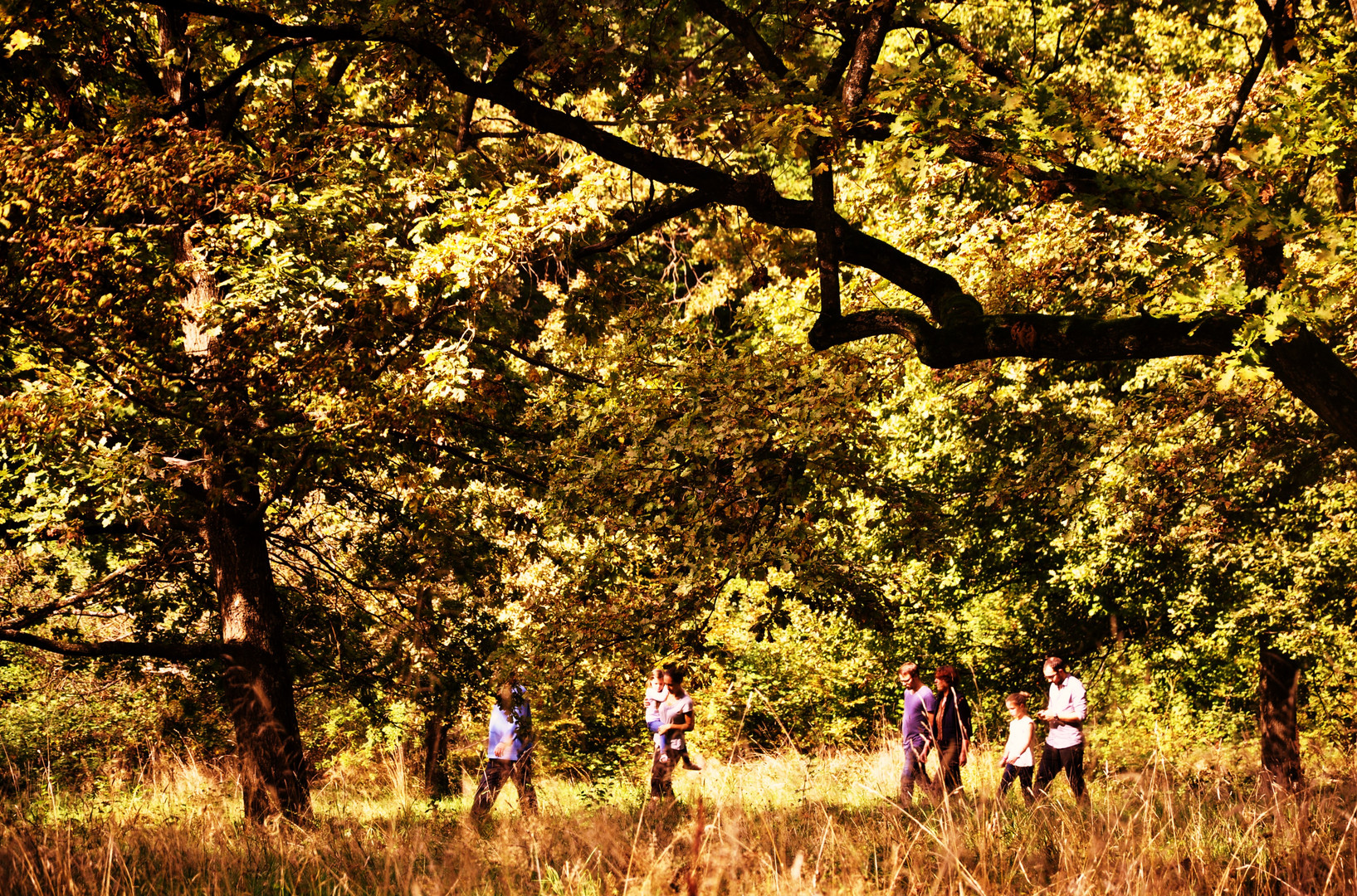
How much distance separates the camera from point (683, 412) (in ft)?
26.9

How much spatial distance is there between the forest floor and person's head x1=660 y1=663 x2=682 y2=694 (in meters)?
3.56

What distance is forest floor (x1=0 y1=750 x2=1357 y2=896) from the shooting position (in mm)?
3252

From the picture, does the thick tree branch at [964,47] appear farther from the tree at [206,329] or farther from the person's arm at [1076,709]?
the person's arm at [1076,709]

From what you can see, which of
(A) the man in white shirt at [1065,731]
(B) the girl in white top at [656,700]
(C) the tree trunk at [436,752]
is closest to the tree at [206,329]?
(B) the girl in white top at [656,700]

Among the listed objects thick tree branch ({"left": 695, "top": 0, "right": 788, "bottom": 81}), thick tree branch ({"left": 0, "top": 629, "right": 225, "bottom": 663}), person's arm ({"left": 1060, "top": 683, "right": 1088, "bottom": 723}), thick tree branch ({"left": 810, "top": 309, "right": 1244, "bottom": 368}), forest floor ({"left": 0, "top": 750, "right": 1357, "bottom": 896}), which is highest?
thick tree branch ({"left": 695, "top": 0, "right": 788, "bottom": 81})

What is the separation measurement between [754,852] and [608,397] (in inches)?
240

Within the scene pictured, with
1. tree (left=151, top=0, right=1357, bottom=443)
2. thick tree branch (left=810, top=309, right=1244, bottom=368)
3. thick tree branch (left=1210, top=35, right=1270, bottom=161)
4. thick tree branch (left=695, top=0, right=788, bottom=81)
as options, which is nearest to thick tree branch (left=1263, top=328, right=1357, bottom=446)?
tree (left=151, top=0, right=1357, bottom=443)

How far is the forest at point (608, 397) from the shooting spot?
15.0 feet

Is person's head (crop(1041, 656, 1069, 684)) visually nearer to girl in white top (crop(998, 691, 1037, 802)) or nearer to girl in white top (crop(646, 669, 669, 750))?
girl in white top (crop(998, 691, 1037, 802))

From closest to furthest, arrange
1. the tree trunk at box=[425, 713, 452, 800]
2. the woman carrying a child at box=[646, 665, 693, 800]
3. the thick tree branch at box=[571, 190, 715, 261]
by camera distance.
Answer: the thick tree branch at box=[571, 190, 715, 261] < the woman carrying a child at box=[646, 665, 693, 800] < the tree trunk at box=[425, 713, 452, 800]

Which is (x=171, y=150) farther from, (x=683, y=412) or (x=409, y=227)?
(x=683, y=412)

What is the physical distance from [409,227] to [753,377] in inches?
176

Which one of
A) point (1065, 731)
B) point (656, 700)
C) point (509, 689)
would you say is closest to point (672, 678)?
point (656, 700)

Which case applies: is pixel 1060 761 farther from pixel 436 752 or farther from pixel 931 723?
pixel 436 752
